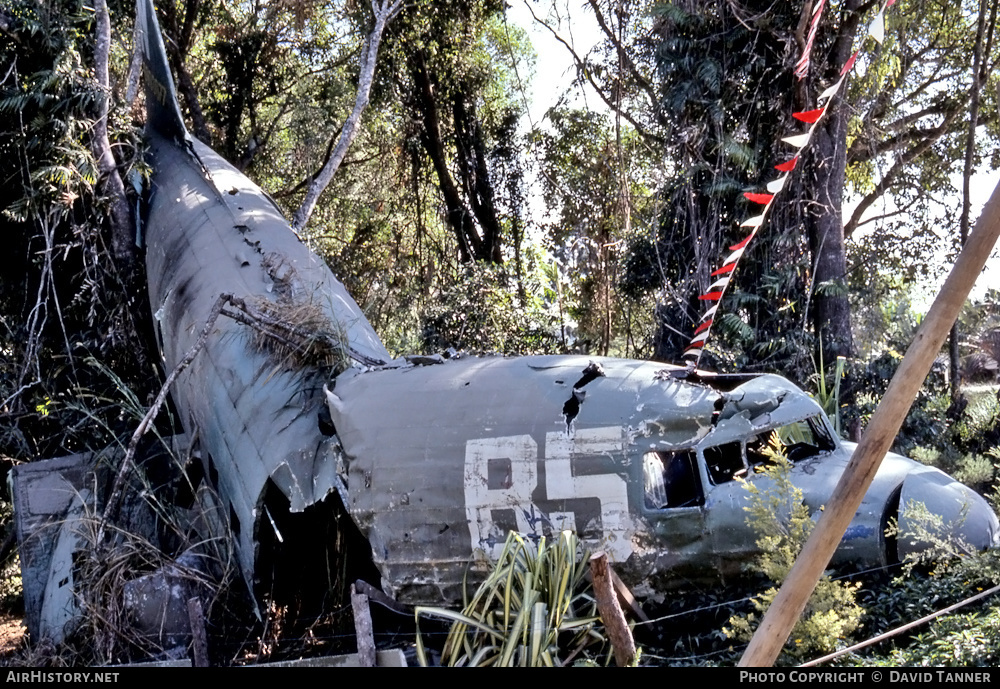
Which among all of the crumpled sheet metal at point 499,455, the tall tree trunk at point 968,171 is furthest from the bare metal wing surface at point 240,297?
the tall tree trunk at point 968,171

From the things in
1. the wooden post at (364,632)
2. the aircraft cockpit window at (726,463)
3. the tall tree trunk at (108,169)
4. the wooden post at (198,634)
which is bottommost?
the wooden post at (198,634)

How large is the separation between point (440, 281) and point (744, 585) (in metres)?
15.9

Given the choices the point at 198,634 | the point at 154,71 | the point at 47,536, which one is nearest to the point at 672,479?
the point at 198,634

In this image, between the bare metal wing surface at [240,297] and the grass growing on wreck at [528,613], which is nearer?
the grass growing on wreck at [528,613]

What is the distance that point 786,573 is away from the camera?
7.04 m

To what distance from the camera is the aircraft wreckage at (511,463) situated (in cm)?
773

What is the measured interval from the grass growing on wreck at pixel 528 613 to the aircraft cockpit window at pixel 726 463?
1.39 meters

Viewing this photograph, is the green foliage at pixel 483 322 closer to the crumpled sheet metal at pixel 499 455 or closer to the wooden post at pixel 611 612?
the crumpled sheet metal at pixel 499 455

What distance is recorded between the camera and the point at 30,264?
1460 centimetres

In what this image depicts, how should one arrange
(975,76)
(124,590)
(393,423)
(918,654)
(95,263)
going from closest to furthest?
(918,654)
(393,423)
(124,590)
(95,263)
(975,76)

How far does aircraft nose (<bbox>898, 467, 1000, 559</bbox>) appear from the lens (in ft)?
24.7

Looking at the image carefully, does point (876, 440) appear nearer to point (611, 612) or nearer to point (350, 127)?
point (611, 612)
